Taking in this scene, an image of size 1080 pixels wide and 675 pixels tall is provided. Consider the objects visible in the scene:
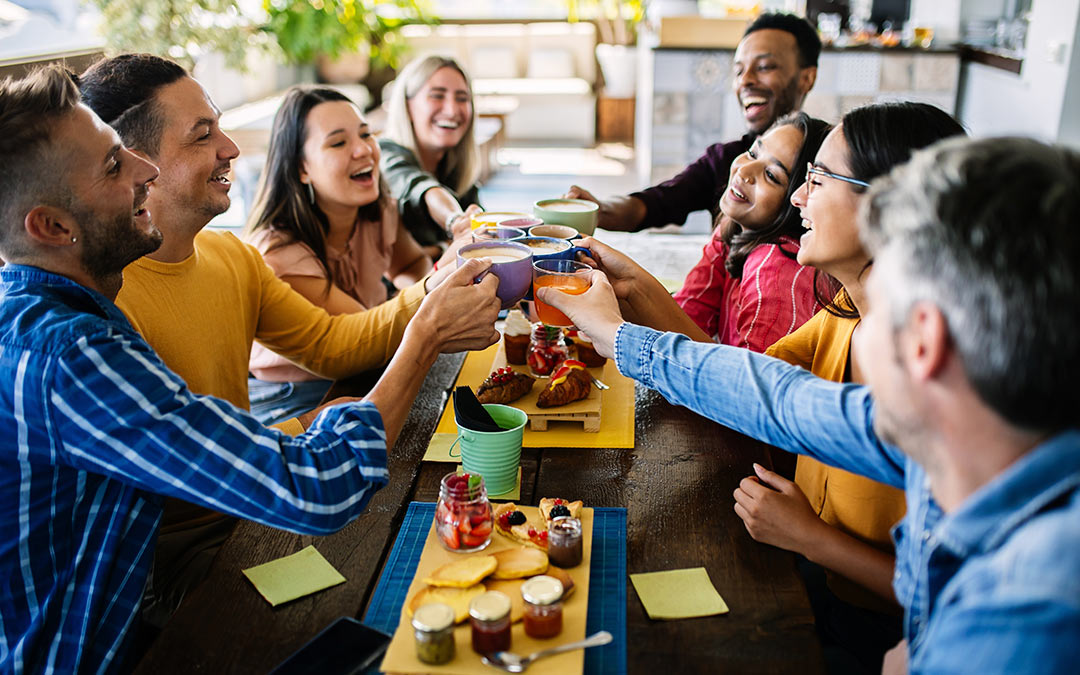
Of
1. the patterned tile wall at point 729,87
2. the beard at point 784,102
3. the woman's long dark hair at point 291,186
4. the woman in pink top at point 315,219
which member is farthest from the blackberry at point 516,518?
the patterned tile wall at point 729,87

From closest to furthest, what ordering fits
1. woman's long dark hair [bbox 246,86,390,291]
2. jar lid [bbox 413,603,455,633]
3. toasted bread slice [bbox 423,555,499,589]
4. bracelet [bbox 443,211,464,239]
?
jar lid [bbox 413,603,455,633]
toasted bread slice [bbox 423,555,499,589]
woman's long dark hair [bbox 246,86,390,291]
bracelet [bbox 443,211,464,239]

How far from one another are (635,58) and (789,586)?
28.4ft

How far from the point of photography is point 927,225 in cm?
77

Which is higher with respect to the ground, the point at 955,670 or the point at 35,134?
the point at 35,134

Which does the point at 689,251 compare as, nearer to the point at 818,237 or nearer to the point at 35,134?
the point at 818,237

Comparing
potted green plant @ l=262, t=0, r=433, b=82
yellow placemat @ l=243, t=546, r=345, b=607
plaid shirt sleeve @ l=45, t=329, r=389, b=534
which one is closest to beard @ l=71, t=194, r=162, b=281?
plaid shirt sleeve @ l=45, t=329, r=389, b=534

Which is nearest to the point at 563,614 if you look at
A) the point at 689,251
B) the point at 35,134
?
the point at 35,134

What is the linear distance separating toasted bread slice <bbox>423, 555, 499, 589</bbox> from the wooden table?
12 cm

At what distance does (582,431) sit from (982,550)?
0.91 metres

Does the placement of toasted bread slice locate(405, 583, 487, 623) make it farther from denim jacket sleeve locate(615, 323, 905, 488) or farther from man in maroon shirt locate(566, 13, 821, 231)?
man in maroon shirt locate(566, 13, 821, 231)

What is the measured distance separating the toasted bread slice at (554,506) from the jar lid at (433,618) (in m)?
0.27

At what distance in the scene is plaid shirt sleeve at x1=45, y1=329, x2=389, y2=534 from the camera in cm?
108

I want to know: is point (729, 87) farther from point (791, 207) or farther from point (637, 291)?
point (637, 291)

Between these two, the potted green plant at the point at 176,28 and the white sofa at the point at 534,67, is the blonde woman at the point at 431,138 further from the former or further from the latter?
the white sofa at the point at 534,67
